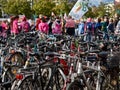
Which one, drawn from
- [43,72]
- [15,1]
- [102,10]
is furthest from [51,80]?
[102,10]

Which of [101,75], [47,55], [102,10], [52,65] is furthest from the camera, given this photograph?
[102,10]

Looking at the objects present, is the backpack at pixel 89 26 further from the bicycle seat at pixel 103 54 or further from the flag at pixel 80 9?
the bicycle seat at pixel 103 54

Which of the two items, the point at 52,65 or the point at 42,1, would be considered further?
the point at 42,1

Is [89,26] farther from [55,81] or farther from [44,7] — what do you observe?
[44,7]

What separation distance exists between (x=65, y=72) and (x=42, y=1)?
4992 cm

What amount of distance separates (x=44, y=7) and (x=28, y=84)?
49446 mm

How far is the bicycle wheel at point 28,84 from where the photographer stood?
21.7 ft

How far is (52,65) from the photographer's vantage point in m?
7.19

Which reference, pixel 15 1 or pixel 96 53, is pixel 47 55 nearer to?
pixel 96 53

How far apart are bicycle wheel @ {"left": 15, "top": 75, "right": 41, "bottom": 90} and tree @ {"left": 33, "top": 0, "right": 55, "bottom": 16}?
4841cm

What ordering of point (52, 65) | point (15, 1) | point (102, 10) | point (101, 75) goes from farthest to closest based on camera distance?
point (102, 10) < point (15, 1) < point (52, 65) < point (101, 75)

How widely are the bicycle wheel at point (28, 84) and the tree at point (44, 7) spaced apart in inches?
1906

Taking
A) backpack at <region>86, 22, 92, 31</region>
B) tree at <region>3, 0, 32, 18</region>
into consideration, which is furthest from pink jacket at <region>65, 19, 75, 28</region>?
tree at <region>3, 0, 32, 18</region>

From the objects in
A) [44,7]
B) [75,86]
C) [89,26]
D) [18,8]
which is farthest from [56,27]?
[44,7]
